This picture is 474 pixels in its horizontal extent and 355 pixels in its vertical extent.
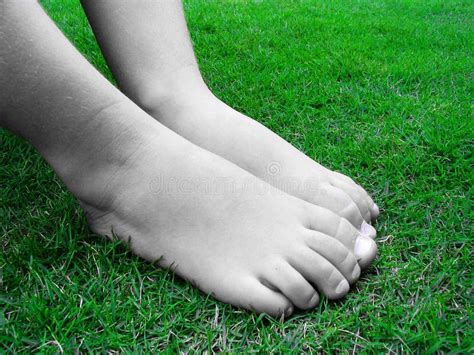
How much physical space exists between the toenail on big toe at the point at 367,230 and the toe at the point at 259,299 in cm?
25

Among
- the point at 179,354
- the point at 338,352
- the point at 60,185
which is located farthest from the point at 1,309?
the point at 338,352

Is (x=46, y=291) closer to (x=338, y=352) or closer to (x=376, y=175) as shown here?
(x=338, y=352)

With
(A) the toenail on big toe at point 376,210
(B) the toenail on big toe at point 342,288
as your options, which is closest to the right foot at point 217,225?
(B) the toenail on big toe at point 342,288

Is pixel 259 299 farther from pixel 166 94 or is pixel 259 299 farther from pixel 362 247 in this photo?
pixel 166 94

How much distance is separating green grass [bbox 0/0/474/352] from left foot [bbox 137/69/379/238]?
0.11 m

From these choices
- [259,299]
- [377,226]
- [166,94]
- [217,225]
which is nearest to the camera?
[259,299]

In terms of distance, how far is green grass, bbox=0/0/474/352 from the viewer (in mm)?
715

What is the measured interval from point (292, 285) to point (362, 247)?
0.17 m

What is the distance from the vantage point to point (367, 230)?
0.93 m

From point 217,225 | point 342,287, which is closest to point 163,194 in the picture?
point 217,225

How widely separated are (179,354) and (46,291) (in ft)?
Answer: 0.88

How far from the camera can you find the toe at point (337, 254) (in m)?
0.82

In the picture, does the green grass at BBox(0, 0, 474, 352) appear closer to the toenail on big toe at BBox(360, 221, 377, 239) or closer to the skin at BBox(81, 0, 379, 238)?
the toenail on big toe at BBox(360, 221, 377, 239)

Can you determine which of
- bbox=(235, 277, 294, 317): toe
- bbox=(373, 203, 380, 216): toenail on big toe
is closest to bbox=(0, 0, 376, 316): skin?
bbox=(235, 277, 294, 317): toe
